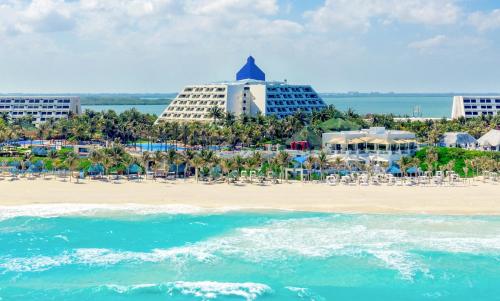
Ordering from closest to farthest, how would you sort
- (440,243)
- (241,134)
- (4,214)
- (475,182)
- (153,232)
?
(440,243), (153,232), (4,214), (475,182), (241,134)

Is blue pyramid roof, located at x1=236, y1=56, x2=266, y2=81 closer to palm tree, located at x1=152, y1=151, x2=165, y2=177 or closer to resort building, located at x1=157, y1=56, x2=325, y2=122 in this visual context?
resort building, located at x1=157, y1=56, x2=325, y2=122

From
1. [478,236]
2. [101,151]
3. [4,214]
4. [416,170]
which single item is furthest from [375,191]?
[4,214]

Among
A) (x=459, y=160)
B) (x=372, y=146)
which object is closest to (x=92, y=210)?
(x=372, y=146)

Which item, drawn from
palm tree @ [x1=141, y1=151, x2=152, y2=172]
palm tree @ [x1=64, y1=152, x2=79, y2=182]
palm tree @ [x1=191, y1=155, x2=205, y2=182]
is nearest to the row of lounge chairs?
palm tree @ [x1=191, y1=155, x2=205, y2=182]

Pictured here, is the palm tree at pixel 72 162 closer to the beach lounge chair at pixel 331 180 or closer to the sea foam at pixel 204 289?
the beach lounge chair at pixel 331 180

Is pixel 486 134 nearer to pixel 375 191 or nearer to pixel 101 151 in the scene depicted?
pixel 375 191

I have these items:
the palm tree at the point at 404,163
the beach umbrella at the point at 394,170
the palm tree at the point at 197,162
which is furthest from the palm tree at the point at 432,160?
the palm tree at the point at 197,162
